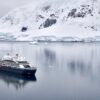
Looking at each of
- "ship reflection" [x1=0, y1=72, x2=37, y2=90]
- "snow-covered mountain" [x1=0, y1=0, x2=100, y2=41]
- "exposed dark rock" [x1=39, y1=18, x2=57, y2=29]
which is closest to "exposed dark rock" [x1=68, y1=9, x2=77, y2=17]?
"snow-covered mountain" [x1=0, y1=0, x2=100, y2=41]

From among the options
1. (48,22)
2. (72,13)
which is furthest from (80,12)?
(48,22)

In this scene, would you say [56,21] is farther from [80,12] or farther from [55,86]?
[55,86]

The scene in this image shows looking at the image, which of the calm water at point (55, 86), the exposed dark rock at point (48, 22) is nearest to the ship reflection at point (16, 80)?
the calm water at point (55, 86)

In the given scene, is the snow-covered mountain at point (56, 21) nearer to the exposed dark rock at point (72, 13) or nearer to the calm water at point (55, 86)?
the exposed dark rock at point (72, 13)

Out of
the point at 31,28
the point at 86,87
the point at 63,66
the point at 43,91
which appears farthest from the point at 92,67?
the point at 31,28

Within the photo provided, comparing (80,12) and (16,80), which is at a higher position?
(80,12)

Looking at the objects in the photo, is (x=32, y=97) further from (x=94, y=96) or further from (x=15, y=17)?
(x=15, y=17)

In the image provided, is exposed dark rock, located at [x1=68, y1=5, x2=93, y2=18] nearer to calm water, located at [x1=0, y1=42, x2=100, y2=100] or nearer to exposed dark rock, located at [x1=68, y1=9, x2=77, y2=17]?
exposed dark rock, located at [x1=68, y1=9, x2=77, y2=17]
